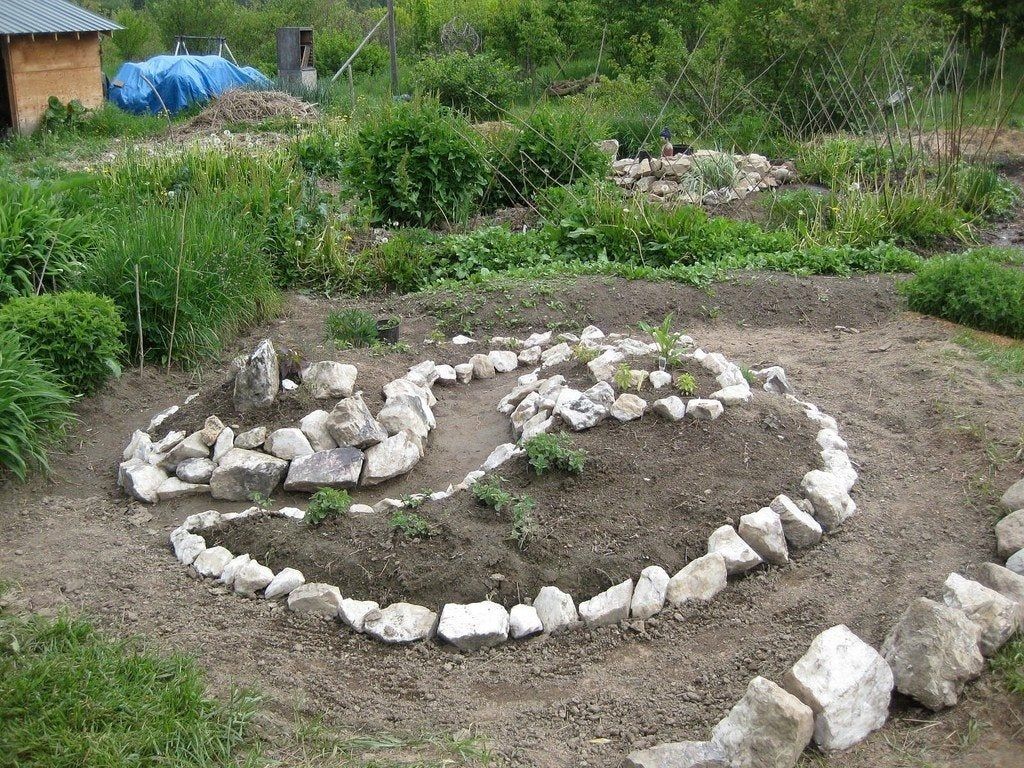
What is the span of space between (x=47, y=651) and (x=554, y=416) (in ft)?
7.81

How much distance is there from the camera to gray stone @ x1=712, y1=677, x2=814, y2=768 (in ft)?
10.0

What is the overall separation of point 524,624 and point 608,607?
0.33 meters

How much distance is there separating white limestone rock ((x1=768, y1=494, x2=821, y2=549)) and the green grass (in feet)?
7.35

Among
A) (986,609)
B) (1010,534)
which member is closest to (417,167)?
(1010,534)

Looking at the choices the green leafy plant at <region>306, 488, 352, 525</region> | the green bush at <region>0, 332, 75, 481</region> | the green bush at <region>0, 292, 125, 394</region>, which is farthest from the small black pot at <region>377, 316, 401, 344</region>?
the green leafy plant at <region>306, 488, 352, 525</region>

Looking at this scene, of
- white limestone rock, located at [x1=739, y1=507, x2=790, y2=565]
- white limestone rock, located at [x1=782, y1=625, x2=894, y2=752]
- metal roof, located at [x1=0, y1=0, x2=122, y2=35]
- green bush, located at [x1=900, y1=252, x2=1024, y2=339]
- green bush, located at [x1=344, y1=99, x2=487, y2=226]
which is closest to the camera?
white limestone rock, located at [x1=782, y1=625, x2=894, y2=752]

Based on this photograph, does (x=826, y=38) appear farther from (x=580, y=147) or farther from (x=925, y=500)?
(x=925, y=500)

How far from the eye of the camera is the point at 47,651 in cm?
363

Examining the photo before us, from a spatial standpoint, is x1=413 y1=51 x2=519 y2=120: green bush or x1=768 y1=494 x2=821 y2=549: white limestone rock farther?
x1=413 y1=51 x2=519 y2=120: green bush

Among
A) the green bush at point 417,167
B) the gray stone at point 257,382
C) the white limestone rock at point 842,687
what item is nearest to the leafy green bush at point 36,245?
the gray stone at point 257,382

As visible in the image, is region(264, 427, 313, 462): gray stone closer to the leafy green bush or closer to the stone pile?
the leafy green bush

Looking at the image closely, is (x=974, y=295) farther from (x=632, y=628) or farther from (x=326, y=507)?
(x=326, y=507)

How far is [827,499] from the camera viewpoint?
431cm

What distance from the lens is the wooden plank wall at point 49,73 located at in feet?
53.8
